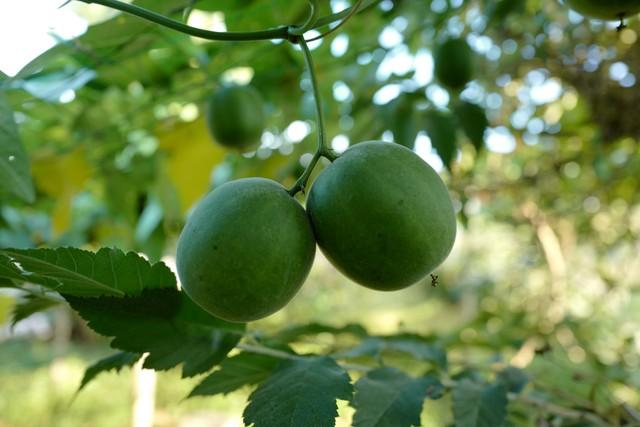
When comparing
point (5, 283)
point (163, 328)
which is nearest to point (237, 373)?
point (163, 328)

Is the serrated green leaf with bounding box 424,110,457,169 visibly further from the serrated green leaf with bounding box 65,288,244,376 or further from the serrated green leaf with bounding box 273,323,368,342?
the serrated green leaf with bounding box 65,288,244,376

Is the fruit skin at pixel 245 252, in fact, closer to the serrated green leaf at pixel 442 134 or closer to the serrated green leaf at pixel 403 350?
the serrated green leaf at pixel 403 350

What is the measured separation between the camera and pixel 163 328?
35.2 inches

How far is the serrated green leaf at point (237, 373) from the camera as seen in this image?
98 cm

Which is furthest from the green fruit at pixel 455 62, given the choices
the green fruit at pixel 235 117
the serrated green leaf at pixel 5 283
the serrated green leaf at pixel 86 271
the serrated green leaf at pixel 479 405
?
the serrated green leaf at pixel 5 283

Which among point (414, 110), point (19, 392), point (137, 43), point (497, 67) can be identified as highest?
point (137, 43)

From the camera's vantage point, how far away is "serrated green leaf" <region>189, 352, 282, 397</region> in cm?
98

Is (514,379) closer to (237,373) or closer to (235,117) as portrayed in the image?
(237,373)

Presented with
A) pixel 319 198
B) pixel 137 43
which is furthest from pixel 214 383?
pixel 137 43

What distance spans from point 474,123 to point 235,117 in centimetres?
59

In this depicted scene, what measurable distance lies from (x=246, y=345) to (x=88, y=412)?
7904 mm

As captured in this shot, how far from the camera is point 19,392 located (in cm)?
857

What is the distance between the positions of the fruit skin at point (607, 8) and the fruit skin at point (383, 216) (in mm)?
324

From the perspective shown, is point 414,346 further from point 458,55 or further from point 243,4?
point 243,4
